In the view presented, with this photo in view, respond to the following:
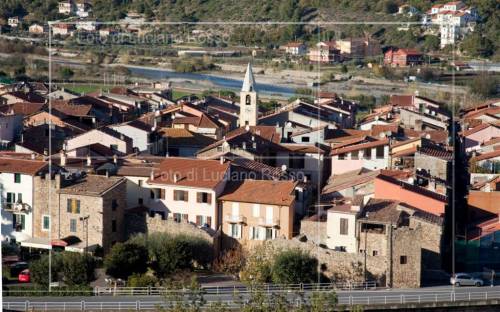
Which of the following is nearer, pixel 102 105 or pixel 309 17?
pixel 102 105

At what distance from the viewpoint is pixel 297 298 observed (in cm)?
998

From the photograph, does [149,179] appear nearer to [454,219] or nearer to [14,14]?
[454,219]

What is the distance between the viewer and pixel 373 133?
18609 mm

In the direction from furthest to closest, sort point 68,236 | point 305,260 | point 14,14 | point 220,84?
point 14,14, point 220,84, point 68,236, point 305,260

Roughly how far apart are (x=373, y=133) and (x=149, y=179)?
20.8 ft

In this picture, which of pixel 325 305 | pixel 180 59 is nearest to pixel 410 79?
pixel 180 59

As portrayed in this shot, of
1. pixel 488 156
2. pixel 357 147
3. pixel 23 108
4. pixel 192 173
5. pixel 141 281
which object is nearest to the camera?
pixel 141 281

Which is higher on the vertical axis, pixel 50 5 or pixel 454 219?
pixel 50 5

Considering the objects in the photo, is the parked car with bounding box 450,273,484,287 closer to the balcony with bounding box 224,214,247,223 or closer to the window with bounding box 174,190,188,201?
the balcony with bounding box 224,214,247,223

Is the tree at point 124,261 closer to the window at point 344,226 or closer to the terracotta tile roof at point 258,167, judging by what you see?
the window at point 344,226

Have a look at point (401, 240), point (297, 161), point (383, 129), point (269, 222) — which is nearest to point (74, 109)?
point (383, 129)

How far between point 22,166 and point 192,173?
194cm

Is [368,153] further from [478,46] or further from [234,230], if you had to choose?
[478,46]

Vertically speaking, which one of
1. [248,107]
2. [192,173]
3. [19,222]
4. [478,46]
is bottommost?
[19,222]
